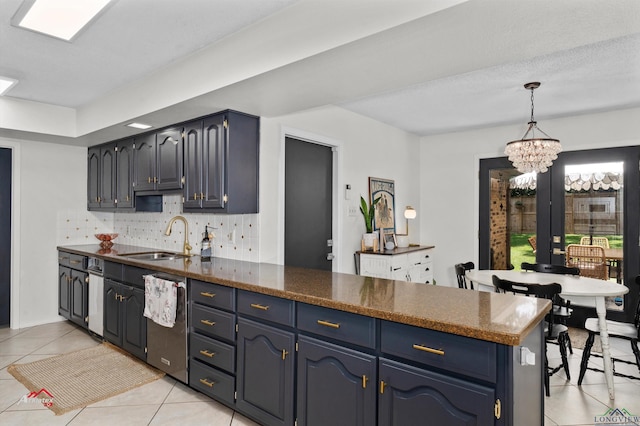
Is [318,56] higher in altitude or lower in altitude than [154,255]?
higher

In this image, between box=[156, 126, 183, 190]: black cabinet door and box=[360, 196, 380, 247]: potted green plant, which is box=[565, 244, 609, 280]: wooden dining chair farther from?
box=[156, 126, 183, 190]: black cabinet door

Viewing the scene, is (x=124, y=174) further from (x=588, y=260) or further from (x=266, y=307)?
(x=588, y=260)

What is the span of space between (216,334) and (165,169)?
70.3 inches

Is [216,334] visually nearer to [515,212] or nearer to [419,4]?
[419,4]

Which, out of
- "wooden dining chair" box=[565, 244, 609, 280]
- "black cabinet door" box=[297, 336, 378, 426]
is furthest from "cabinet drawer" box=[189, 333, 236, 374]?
"wooden dining chair" box=[565, 244, 609, 280]

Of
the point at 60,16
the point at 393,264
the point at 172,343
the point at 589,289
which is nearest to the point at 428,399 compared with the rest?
the point at 172,343

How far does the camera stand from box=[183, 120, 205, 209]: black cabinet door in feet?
10.5

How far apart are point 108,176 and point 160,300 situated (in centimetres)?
228

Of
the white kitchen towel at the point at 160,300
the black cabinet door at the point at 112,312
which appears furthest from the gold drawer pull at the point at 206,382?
the black cabinet door at the point at 112,312

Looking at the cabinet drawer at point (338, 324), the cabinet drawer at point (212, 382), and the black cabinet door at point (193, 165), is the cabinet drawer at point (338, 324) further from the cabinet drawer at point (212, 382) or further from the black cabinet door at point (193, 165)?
the black cabinet door at point (193, 165)

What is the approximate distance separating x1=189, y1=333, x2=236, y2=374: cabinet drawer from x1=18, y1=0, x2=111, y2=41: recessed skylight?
6.69ft

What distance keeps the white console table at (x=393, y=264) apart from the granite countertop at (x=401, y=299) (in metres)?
1.49

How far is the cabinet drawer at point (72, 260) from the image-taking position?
3.94 m

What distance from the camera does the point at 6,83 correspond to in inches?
121
